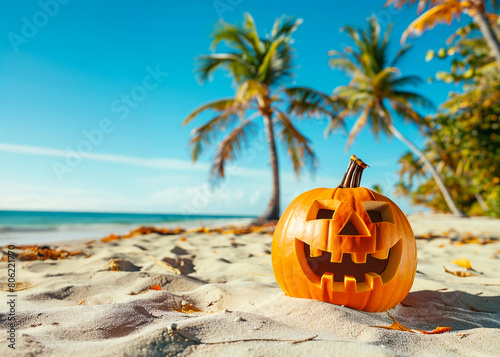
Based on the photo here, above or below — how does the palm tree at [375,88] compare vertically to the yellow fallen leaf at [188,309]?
above

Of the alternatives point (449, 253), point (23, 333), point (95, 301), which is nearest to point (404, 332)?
point (23, 333)

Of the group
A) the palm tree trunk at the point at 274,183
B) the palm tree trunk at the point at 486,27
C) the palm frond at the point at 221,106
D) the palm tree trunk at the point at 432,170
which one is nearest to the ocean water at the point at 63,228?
the palm tree trunk at the point at 274,183

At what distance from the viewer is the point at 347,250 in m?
1.66

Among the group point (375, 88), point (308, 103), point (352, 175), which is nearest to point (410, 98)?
point (375, 88)

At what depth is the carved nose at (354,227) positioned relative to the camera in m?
1.70

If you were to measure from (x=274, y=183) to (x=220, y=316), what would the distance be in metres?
8.50

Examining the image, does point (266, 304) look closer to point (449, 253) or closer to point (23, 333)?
point (23, 333)

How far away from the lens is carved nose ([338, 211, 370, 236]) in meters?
1.70

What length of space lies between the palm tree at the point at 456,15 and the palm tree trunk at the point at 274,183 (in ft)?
16.9

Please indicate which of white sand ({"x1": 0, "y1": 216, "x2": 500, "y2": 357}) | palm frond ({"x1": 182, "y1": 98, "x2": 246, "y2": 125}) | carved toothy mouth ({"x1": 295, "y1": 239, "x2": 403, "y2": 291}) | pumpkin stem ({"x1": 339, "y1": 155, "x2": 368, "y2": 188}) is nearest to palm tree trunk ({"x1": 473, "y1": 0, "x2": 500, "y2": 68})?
palm frond ({"x1": 182, "y1": 98, "x2": 246, "y2": 125})

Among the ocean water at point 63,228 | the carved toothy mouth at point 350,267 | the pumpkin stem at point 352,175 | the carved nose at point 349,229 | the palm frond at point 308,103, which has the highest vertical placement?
the palm frond at point 308,103

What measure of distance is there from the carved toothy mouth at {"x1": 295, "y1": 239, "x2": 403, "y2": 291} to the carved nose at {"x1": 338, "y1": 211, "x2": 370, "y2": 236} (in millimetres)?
127

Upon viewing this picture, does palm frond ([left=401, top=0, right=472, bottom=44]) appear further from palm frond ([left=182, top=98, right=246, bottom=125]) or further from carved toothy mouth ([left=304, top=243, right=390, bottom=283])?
carved toothy mouth ([left=304, top=243, right=390, bottom=283])

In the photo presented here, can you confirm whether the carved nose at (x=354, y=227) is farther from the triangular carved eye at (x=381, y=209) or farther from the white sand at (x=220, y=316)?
the white sand at (x=220, y=316)
